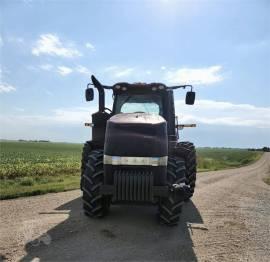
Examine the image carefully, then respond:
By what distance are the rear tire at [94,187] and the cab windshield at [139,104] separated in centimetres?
189

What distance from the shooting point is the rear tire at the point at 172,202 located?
7.54 m

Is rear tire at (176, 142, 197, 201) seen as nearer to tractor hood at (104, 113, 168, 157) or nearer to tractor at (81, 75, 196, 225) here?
tractor at (81, 75, 196, 225)

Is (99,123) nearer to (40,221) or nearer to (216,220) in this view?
(40,221)

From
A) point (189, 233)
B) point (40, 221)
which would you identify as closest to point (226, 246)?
point (189, 233)

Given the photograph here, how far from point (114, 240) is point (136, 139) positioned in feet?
6.52

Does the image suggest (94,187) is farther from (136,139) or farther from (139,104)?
(139,104)

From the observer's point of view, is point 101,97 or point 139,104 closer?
point 139,104

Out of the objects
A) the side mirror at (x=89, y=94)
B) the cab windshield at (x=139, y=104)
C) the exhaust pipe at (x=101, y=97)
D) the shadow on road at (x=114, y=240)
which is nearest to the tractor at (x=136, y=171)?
the shadow on road at (x=114, y=240)

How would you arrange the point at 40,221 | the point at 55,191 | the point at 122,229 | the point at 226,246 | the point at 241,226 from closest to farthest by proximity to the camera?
the point at 226,246 < the point at 122,229 < the point at 40,221 < the point at 241,226 < the point at 55,191

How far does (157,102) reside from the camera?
9.38 meters

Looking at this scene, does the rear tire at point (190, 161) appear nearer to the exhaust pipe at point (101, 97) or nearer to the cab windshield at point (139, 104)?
the cab windshield at point (139, 104)

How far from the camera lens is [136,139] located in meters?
7.44

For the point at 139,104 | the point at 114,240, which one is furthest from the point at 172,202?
the point at 139,104

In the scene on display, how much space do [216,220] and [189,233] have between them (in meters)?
1.70
